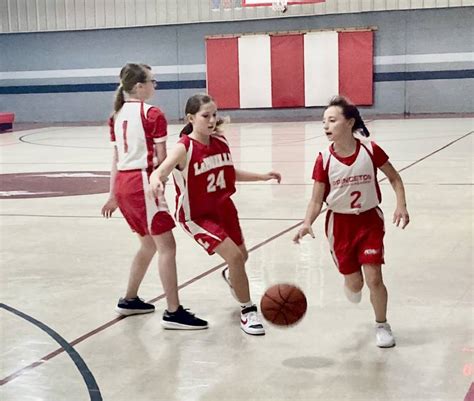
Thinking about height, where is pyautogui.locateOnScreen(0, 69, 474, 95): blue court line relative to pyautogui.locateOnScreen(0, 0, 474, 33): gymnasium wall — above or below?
below

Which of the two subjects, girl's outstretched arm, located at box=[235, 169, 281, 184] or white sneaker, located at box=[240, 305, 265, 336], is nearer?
white sneaker, located at box=[240, 305, 265, 336]

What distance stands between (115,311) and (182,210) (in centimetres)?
82

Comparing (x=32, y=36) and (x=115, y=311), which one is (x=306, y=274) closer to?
(x=115, y=311)

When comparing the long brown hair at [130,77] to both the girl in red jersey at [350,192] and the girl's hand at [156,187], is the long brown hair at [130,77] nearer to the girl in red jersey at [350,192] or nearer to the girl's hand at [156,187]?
the girl's hand at [156,187]

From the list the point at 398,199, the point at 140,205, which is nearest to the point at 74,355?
the point at 140,205

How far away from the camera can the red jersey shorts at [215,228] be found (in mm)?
4488

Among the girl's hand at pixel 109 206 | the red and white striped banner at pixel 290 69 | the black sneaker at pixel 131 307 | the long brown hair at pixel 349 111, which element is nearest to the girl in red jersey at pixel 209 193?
the girl's hand at pixel 109 206

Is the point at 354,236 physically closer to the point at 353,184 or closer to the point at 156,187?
the point at 353,184

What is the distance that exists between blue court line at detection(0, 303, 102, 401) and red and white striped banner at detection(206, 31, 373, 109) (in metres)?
18.4

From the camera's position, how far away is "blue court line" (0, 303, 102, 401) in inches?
144

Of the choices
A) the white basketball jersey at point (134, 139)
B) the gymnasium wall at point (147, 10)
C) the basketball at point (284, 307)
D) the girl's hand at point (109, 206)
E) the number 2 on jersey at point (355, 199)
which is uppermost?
the gymnasium wall at point (147, 10)

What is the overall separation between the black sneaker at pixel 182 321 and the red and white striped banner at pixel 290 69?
18480 millimetres

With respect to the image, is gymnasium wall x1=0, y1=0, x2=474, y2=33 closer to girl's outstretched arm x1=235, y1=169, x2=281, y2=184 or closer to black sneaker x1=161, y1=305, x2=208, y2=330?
girl's outstretched arm x1=235, y1=169, x2=281, y2=184

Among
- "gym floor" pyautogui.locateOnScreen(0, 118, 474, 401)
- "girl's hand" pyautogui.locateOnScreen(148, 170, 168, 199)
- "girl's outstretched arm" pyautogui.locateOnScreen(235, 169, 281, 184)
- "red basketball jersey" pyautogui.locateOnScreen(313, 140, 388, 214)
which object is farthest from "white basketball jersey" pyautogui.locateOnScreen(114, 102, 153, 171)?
"red basketball jersey" pyautogui.locateOnScreen(313, 140, 388, 214)
